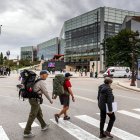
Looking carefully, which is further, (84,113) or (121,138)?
(84,113)

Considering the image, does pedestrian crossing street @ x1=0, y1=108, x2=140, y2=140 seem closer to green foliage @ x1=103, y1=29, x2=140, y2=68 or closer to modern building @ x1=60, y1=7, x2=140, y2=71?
green foliage @ x1=103, y1=29, x2=140, y2=68

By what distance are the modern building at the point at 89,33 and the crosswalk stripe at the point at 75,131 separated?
277 ft

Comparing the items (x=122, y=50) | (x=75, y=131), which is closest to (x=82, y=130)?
(x=75, y=131)

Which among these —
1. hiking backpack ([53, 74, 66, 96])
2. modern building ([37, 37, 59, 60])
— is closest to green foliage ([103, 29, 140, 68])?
hiking backpack ([53, 74, 66, 96])

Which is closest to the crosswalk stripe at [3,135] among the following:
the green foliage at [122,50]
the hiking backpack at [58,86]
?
the hiking backpack at [58,86]

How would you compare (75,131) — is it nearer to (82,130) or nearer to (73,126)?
(82,130)

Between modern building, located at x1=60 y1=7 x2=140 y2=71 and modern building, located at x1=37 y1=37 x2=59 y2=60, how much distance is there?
40.6 meters

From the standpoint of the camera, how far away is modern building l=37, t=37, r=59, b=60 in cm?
16138

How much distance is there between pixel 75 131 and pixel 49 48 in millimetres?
165106

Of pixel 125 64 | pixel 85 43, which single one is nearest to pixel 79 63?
pixel 85 43

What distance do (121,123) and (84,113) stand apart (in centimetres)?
231

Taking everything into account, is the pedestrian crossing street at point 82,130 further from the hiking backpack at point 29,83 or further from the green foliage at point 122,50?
the green foliage at point 122,50

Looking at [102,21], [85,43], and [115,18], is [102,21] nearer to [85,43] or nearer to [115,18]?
[115,18]

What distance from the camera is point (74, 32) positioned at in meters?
111
